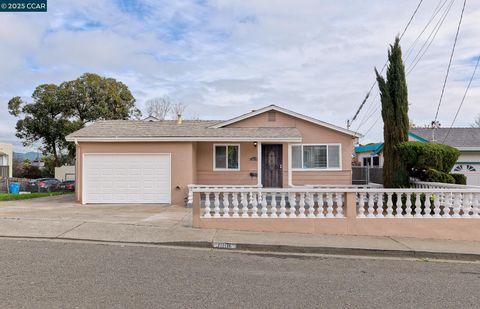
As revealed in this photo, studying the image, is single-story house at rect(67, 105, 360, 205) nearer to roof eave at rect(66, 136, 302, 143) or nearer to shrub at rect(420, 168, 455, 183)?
roof eave at rect(66, 136, 302, 143)

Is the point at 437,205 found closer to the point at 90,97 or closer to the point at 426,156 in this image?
the point at 426,156

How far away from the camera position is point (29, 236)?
8719mm

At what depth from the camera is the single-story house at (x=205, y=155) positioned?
50.1 feet

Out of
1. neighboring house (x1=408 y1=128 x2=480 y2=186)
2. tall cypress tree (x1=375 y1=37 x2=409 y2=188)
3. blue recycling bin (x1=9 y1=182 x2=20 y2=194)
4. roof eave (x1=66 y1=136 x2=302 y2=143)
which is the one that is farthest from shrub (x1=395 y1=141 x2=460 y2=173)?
blue recycling bin (x1=9 y1=182 x2=20 y2=194)

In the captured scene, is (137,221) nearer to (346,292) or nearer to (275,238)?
(275,238)

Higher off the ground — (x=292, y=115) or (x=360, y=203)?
(x=292, y=115)

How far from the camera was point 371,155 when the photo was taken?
27.9 m

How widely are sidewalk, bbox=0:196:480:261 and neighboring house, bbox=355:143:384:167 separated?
16.4m

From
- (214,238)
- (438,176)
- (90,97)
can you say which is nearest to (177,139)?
(214,238)

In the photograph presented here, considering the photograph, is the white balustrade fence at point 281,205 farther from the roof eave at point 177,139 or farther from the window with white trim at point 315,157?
the window with white trim at point 315,157

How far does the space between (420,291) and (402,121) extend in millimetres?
8497

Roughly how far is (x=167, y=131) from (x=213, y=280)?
1104 cm

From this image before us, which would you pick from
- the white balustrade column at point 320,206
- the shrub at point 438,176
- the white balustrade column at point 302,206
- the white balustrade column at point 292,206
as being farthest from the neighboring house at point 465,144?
the white balustrade column at point 292,206

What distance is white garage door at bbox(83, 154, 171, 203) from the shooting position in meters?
15.2
